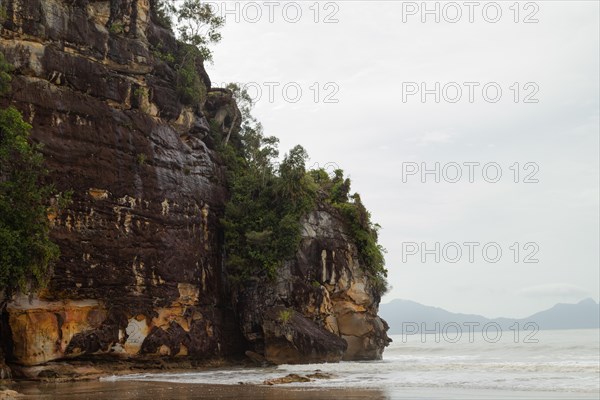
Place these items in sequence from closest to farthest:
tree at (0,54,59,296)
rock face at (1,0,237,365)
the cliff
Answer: tree at (0,54,59,296) < rock face at (1,0,237,365) < the cliff

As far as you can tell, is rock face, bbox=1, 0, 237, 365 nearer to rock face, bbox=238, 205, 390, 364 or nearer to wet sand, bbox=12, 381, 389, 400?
rock face, bbox=238, 205, 390, 364

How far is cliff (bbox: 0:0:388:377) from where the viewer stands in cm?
2686

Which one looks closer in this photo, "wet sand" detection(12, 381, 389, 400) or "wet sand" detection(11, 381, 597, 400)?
"wet sand" detection(11, 381, 597, 400)

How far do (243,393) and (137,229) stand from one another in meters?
14.2

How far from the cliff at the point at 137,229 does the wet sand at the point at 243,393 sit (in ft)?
22.8

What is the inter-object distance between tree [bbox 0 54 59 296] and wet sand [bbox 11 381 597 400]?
4.24 meters

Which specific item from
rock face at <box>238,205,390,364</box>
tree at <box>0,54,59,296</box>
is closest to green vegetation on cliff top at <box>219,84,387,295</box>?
rock face at <box>238,205,390,364</box>

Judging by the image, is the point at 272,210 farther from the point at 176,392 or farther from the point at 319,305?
the point at 176,392

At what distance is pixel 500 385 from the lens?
19.7 m

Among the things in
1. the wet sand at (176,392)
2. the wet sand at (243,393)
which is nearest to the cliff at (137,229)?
the wet sand at (176,392)

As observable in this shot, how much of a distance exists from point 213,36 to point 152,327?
21.8 metres

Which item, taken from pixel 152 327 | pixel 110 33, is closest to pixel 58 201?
pixel 152 327

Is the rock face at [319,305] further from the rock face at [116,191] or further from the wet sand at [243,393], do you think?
the wet sand at [243,393]

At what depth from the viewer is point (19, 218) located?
2277 cm
